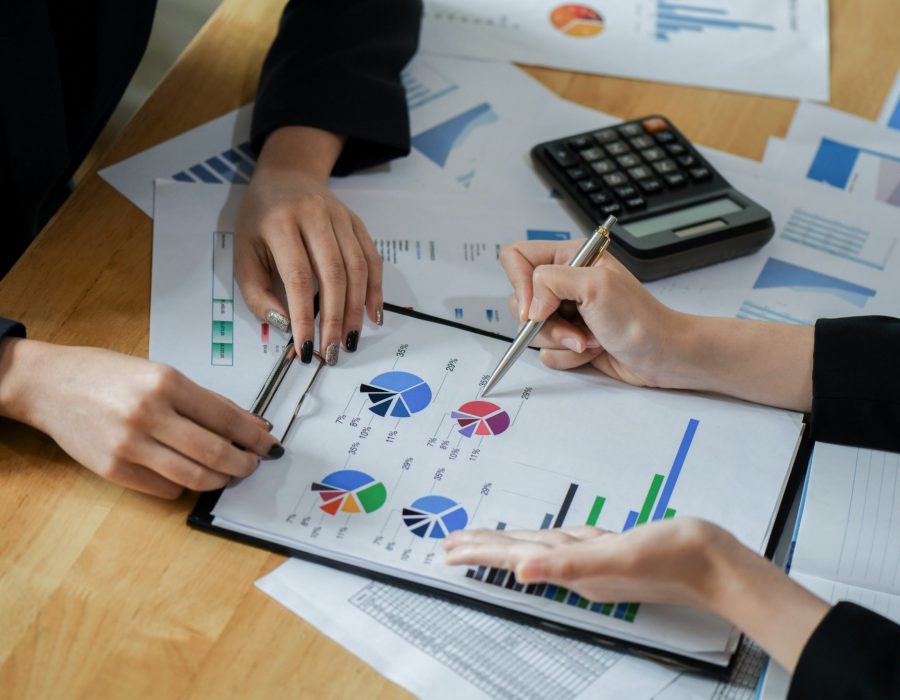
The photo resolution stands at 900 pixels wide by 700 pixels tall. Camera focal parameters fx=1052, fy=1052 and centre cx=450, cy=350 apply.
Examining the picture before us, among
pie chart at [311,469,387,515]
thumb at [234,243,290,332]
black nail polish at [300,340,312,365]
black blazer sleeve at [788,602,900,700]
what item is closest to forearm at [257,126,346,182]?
thumb at [234,243,290,332]

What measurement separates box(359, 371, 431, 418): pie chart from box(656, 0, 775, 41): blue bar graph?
638mm

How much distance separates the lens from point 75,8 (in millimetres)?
972

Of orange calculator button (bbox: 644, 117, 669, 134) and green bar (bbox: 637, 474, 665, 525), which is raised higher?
orange calculator button (bbox: 644, 117, 669, 134)

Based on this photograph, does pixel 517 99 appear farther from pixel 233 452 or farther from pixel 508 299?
pixel 233 452

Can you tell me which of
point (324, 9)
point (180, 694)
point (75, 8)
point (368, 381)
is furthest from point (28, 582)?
point (324, 9)

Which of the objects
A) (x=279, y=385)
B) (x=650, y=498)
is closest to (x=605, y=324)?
(x=650, y=498)

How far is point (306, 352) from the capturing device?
31.4 inches

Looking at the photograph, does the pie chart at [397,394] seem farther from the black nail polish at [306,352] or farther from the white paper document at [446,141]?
the white paper document at [446,141]

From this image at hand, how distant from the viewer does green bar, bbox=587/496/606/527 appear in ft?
2.29

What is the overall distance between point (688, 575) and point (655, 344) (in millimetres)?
213

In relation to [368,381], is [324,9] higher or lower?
higher

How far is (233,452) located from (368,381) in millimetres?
130

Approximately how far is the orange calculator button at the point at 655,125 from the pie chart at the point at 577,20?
0.21 m

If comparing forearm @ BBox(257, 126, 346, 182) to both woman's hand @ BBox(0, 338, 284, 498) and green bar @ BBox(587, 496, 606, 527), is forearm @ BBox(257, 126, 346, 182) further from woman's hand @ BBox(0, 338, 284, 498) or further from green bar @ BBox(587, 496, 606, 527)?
green bar @ BBox(587, 496, 606, 527)
